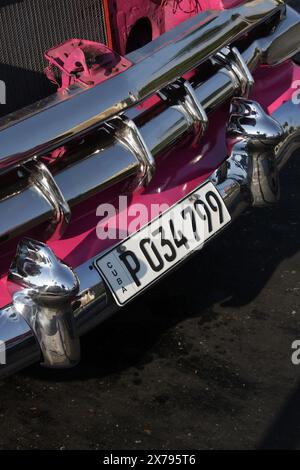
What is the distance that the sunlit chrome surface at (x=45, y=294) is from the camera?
2.61 m

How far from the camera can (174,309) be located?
3.77 metres

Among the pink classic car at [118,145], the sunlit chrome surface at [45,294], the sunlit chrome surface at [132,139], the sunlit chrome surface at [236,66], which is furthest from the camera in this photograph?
the sunlit chrome surface at [236,66]

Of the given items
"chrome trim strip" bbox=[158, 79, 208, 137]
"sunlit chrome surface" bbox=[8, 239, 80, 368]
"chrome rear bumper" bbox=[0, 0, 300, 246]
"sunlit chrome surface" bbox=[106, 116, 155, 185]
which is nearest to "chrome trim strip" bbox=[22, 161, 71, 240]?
"chrome rear bumper" bbox=[0, 0, 300, 246]

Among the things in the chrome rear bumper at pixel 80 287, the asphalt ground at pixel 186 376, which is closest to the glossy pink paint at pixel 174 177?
the chrome rear bumper at pixel 80 287

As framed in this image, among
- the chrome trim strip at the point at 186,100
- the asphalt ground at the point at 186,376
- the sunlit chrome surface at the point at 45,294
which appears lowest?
the asphalt ground at the point at 186,376

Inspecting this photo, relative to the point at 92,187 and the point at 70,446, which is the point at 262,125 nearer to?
the point at 92,187

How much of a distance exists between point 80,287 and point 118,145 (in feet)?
1.85

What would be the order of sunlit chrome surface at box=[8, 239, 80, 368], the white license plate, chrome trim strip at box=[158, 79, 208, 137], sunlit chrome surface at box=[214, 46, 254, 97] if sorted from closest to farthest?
sunlit chrome surface at box=[8, 239, 80, 368] < the white license plate < chrome trim strip at box=[158, 79, 208, 137] < sunlit chrome surface at box=[214, 46, 254, 97]

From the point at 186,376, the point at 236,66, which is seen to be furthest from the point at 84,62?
the point at 186,376

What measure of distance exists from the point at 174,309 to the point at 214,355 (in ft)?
1.30

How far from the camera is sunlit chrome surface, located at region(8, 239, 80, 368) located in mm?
2605

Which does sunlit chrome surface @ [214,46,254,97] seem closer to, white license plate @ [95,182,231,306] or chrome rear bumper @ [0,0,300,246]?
chrome rear bumper @ [0,0,300,246]

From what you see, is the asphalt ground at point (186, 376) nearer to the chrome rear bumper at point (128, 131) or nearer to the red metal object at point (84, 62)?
the chrome rear bumper at point (128, 131)

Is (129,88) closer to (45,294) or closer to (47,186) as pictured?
(47,186)
